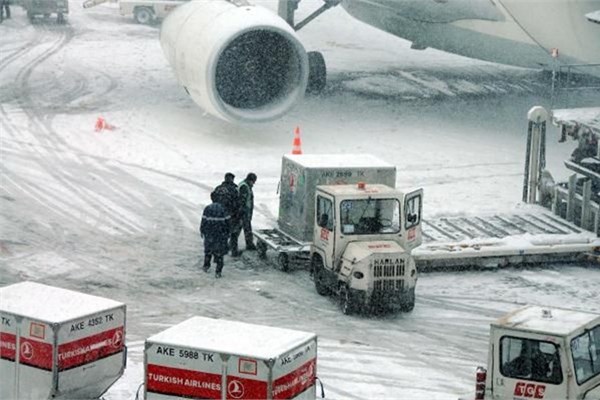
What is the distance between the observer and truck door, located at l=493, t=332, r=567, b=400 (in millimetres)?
12047

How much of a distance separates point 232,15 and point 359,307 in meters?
8.05

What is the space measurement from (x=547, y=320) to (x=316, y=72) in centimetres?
1560

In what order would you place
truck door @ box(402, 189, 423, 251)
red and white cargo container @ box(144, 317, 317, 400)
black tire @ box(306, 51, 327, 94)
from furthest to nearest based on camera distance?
1. black tire @ box(306, 51, 327, 94)
2. truck door @ box(402, 189, 423, 251)
3. red and white cargo container @ box(144, 317, 317, 400)

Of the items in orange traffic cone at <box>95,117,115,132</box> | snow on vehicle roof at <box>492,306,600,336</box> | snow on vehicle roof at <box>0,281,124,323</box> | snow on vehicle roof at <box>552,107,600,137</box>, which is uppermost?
snow on vehicle roof at <box>552,107,600,137</box>

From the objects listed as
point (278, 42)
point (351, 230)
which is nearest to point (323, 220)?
point (351, 230)

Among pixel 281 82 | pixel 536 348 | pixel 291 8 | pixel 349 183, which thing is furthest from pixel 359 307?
pixel 291 8

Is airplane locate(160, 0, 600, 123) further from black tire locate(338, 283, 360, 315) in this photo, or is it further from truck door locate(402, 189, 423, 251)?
black tire locate(338, 283, 360, 315)

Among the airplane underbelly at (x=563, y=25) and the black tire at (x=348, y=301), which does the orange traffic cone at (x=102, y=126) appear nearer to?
the airplane underbelly at (x=563, y=25)

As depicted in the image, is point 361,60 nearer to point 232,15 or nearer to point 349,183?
point 232,15

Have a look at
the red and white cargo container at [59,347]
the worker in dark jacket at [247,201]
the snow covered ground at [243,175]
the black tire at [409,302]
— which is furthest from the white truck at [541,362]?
the worker in dark jacket at [247,201]

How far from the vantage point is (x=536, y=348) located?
1223 cm

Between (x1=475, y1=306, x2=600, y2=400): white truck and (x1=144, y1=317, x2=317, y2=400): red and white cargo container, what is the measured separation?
62.0 inches

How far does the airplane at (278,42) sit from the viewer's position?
23.2m

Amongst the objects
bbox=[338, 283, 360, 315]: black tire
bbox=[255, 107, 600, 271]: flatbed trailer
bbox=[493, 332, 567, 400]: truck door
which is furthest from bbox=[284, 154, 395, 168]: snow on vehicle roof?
bbox=[493, 332, 567, 400]: truck door
